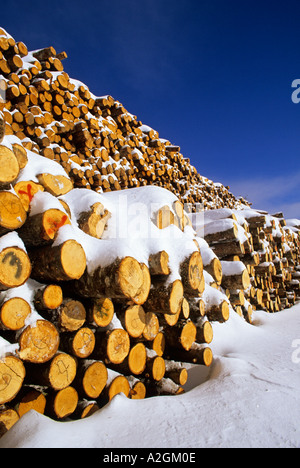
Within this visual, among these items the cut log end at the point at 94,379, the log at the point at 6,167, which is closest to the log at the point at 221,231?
the cut log end at the point at 94,379

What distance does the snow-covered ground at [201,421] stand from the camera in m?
1.48

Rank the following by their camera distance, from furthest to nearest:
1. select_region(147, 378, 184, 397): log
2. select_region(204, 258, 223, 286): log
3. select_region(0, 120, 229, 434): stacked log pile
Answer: select_region(204, 258, 223, 286): log → select_region(147, 378, 184, 397): log → select_region(0, 120, 229, 434): stacked log pile

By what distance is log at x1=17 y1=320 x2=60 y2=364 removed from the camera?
1761mm

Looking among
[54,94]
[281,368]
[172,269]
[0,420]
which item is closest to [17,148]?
[172,269]

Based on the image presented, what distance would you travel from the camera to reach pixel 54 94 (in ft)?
16.6

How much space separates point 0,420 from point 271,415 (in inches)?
62.1

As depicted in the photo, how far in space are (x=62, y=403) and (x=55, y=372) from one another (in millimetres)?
240

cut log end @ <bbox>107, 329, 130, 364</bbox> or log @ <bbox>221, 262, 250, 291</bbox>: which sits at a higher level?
log @ <bbox>221, 262, 250, 291</bbox>

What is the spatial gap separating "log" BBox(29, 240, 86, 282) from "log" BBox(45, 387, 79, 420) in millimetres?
767

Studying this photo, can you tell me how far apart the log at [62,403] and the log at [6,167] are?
4.58 ft

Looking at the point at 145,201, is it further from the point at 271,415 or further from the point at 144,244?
the point at 271,415

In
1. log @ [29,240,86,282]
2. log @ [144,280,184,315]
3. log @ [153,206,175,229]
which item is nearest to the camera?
log @ [29,240,86,282]

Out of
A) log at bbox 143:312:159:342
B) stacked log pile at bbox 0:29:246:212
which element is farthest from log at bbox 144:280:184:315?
stacked log pile at bbox 0:29:246:212

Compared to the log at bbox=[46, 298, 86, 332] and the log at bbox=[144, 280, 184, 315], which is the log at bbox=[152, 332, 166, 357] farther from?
the log at bbox=[46, 298, 86, 332]
